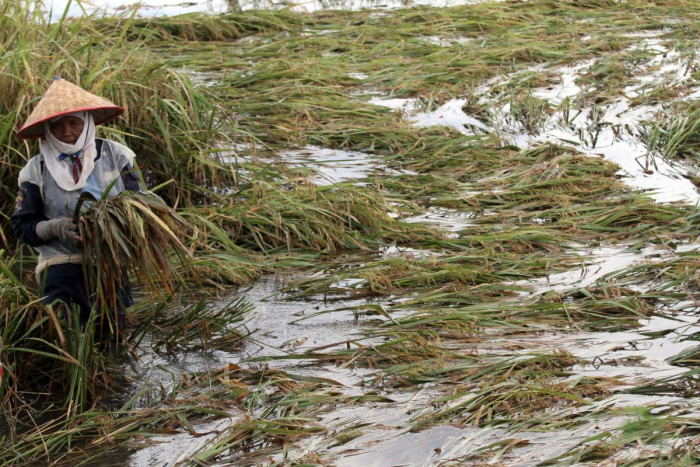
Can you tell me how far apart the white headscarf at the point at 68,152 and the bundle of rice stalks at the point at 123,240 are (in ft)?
0.63

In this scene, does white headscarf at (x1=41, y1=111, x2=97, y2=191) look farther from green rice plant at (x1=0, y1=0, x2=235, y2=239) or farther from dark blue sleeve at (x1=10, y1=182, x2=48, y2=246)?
green rice plant at (x1=0, y1=0, x2=235, y2=239)

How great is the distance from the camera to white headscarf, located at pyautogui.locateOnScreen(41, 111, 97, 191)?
143 inches

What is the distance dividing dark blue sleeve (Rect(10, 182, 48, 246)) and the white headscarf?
0.11 m

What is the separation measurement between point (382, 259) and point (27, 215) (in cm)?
175

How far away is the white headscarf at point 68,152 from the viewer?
3629mm

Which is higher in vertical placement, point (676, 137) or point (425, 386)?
point (676, 137)

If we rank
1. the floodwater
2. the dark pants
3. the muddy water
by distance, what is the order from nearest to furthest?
the muddy water, the dark pants, the floodwater

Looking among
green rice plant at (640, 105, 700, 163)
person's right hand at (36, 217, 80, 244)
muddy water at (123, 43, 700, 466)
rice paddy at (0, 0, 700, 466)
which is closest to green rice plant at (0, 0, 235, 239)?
rice paddy at (0, 0, 700, 466)

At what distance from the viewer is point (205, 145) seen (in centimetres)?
570

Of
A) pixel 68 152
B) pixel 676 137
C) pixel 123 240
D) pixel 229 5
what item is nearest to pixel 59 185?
pixel 68 152

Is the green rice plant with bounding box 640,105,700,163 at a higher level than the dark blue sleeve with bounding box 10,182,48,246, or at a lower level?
lower

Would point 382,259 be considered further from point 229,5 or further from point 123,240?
point 229,5

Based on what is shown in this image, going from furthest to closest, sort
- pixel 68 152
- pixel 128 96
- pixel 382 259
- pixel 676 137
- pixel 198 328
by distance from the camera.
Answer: pixel 676 137, pixel 128 96, pixel 382 259, pixel 198 328, pixel 68 152

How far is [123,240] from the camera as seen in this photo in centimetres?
345
